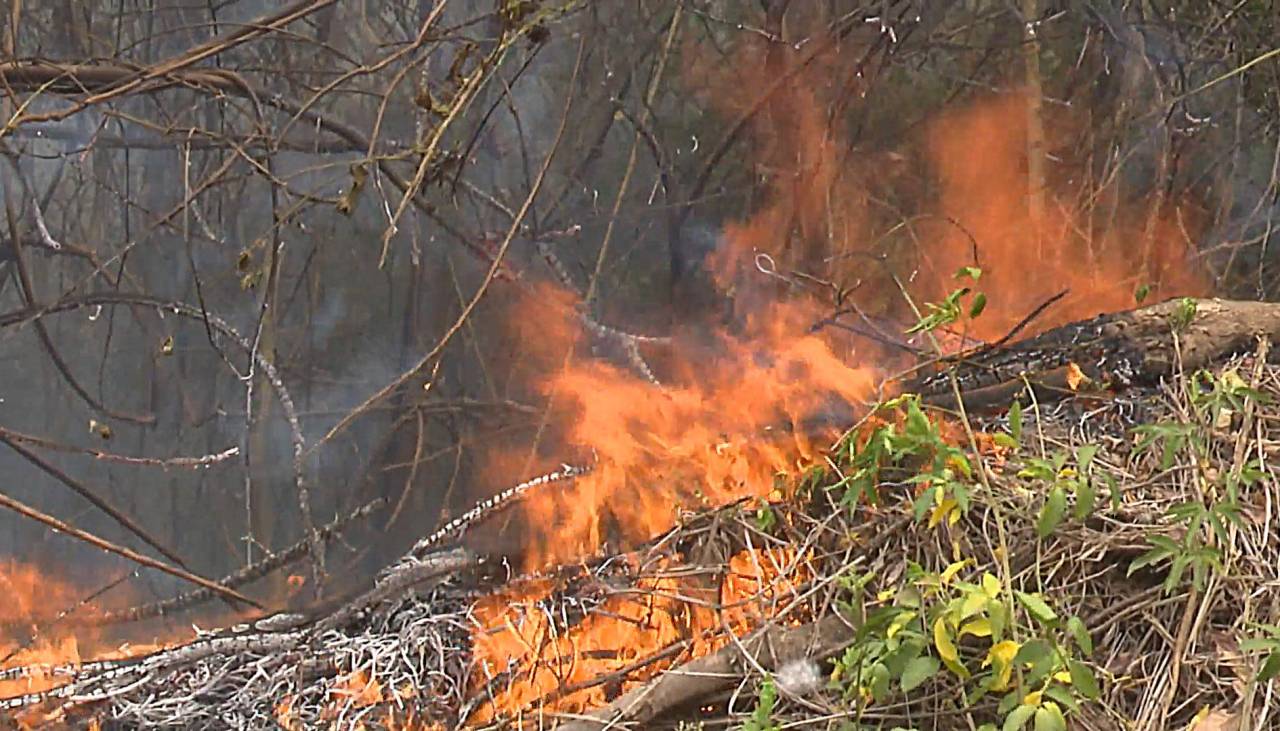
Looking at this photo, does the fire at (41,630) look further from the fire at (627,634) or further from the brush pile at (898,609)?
the fire at (627,634)

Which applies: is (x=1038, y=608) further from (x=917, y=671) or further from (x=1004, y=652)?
(x=917, y=671)

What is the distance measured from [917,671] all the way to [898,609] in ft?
0.51

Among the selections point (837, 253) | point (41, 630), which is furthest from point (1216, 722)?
point (41, 630)

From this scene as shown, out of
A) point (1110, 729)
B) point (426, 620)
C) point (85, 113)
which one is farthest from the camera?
point (85, 113)

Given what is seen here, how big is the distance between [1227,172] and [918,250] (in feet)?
3.38

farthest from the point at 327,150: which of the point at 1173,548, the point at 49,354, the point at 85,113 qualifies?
the point at 1173,548

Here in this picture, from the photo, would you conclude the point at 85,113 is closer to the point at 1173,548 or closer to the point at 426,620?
the point at 426,620

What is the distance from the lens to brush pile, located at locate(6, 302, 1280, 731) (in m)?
2.13

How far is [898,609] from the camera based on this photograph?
2.18m

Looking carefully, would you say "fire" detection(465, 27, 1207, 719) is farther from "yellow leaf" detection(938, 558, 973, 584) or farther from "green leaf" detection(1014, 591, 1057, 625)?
"green leaf" detection(1014, 591, 1057, 625)

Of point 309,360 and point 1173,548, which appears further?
point 309,360

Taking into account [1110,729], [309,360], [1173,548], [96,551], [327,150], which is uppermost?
[327,150]

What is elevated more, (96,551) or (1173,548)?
(96,551)

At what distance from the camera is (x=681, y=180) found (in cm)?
370
